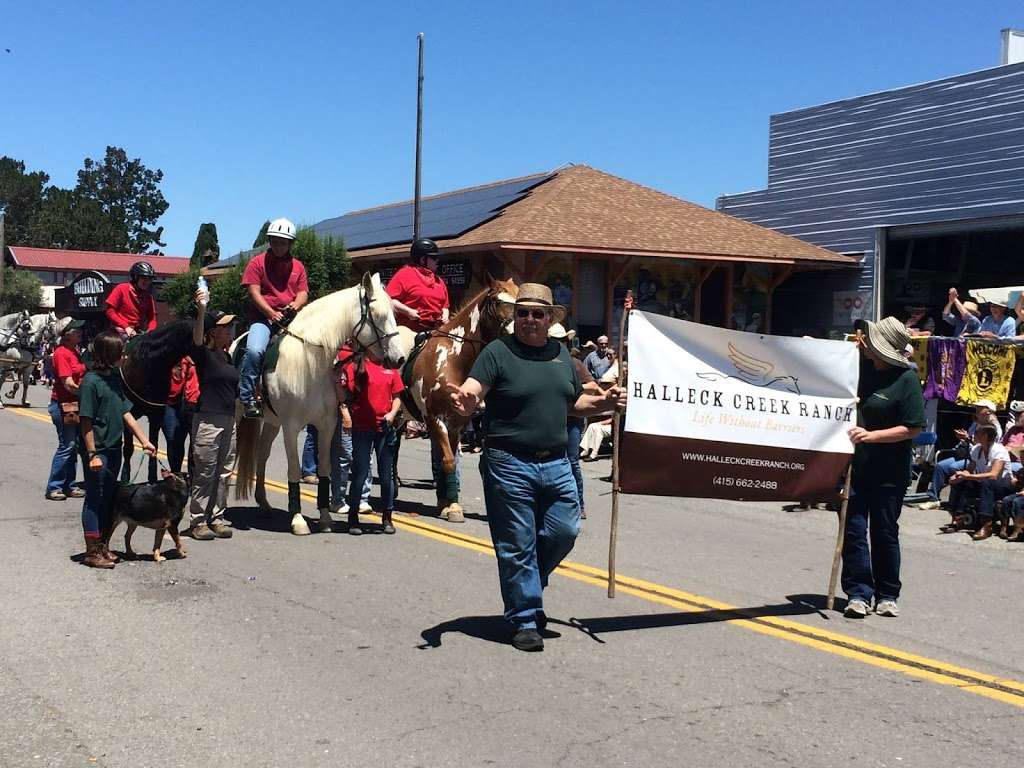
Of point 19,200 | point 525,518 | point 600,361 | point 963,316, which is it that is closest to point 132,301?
point 525,518

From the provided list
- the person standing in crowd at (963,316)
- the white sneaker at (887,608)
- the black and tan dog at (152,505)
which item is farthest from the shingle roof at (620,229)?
the white sneaker at (887,608)

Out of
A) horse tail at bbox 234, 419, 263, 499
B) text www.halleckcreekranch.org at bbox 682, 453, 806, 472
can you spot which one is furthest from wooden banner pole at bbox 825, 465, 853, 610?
horse tail at bbox 234, 419, 263, 499

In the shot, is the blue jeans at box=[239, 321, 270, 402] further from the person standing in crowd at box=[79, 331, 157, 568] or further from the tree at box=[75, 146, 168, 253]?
the tree at box=[75, 146, 168, 253]

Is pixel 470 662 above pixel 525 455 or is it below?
below

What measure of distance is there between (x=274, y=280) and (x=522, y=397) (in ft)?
15.9

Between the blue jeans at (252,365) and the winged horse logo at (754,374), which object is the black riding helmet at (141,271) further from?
the winged horse logo at (754,374)

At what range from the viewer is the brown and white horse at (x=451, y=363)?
35.5 ft

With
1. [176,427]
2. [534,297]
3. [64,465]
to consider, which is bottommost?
[64,465]

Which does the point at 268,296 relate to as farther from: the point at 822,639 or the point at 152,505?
the point at 822,639

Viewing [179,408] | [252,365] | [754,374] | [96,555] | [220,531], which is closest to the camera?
[754,374]

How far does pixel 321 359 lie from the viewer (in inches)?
387

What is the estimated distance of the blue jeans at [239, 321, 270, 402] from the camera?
32.2ft

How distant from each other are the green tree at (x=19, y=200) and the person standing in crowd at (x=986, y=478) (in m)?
124

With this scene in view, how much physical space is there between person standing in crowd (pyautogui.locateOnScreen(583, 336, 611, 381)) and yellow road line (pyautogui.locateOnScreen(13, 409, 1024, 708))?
33.2ft
